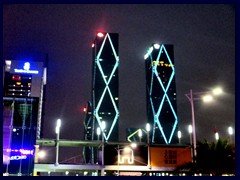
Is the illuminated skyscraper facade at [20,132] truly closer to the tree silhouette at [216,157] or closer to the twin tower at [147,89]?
the tree silhouette at [216,157]

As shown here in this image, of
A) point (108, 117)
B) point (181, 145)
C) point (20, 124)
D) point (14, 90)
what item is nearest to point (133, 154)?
point (181, 145)

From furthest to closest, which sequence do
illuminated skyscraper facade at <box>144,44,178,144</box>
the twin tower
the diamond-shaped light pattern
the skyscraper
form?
illuminated skyscraper facade at <box>144,44,178,144</box> → the twin tower → the skyscraper → the diamond-shaped light pattern

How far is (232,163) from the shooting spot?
73.8 ft

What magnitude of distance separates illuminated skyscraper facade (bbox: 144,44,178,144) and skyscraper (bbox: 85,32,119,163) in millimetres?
15852

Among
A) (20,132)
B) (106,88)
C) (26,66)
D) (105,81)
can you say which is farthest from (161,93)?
(20,132)

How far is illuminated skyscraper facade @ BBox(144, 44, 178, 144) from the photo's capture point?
148m

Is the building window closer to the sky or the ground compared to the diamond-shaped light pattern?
closer to the ground

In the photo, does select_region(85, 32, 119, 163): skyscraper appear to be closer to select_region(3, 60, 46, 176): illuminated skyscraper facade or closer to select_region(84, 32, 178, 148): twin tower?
select_region(84, 32, 178, 148): twin tower

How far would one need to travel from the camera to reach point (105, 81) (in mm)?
135375

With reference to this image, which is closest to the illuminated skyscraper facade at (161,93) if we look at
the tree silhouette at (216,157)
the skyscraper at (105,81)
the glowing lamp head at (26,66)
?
the skyscraper at (105,81)

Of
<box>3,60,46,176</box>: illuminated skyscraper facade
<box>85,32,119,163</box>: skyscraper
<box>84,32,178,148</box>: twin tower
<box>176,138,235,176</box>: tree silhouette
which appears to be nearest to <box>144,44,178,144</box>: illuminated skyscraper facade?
<box>84,32,178,148</box>: twin tower

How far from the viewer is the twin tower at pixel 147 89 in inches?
5507

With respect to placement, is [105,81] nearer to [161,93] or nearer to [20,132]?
[161,93]
